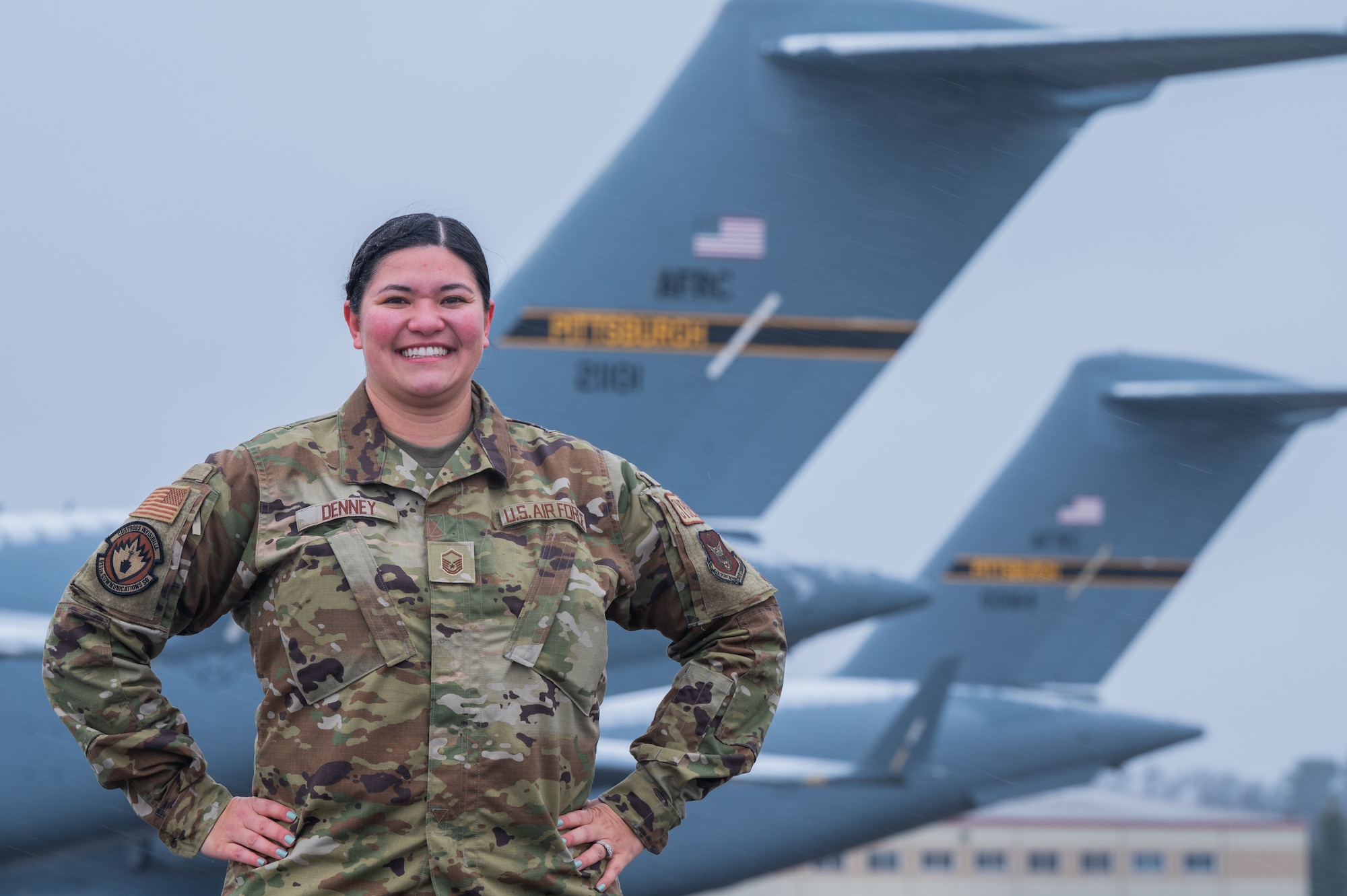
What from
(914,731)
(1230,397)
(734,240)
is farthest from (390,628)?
(1230,397)

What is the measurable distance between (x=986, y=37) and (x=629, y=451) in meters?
2.55

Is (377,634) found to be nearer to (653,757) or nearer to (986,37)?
(653,757)

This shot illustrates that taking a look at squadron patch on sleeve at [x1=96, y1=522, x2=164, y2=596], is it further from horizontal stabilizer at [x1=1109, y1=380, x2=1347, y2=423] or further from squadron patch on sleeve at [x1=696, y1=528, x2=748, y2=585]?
horizontal stabilizer at [x1=1109, y1=380, x2=1347, y2=423]

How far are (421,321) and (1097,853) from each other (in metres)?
18.7

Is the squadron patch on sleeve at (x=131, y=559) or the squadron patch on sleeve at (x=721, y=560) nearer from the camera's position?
the squadron patch on sleeve at (x=131, y=559)

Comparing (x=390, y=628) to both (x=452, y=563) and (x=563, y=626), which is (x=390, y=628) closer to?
(x=452, y=563)

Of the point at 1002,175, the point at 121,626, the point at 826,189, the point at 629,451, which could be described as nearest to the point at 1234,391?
the point at 1002,175

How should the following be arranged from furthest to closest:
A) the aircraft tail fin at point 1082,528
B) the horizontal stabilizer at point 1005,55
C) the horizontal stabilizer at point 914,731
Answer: the aircraft tail fin at point 1082,528 < the horizontal stabilizer at point 914,731 < the horizontal stabilizer at point 1005,55

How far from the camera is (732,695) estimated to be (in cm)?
200

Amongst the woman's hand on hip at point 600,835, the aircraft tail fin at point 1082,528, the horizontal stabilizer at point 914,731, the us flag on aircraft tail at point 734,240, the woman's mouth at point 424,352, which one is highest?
the us flag on aircraft tail at point 734,240

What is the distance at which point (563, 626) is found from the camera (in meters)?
1.82

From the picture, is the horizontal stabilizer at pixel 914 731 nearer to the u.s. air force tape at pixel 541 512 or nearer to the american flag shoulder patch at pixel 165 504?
the u.s. air force tape at pixel 541 512

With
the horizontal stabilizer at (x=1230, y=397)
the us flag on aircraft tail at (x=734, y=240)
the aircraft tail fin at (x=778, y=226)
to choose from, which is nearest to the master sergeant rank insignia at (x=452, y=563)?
the aircraft tail fin at (x=778, y=226)

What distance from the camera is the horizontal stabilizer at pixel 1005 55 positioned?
18.8ft
